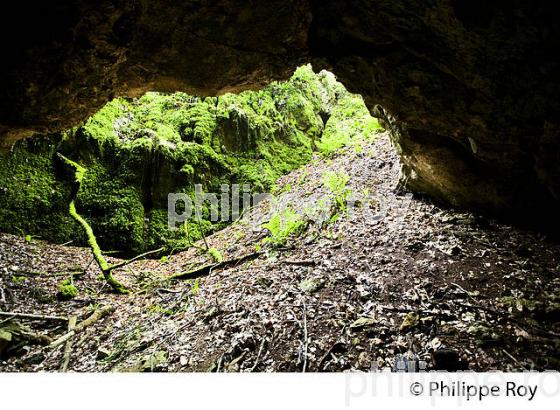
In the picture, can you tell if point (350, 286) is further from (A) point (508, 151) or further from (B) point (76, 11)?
(B) point (76, 11)

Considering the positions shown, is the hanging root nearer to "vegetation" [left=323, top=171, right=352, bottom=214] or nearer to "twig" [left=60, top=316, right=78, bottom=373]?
"twig" [left=60, top=316, right=78, bottom=373]

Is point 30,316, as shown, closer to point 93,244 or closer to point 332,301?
point 93,244

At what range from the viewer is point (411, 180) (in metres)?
6.27

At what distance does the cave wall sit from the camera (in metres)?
2.90

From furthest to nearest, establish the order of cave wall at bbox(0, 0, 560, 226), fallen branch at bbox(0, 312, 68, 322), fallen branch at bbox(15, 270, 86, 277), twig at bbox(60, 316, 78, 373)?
1. fallen branch at bbox(15, 270, 86, 277)
2. fallen branch at bbox(0, 312, 68, 322)
3. twig at bbox(60, 316, 78, 373)
4. cave wall at bbox(0, 0, 560, 226)

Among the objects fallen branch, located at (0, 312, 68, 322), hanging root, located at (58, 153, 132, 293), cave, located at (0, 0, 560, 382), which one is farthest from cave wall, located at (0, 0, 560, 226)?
hanging root, located at (58, 153, 132, 293)

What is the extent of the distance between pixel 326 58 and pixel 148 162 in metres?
6.34

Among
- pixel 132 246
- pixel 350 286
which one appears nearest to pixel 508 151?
pixel 350 286

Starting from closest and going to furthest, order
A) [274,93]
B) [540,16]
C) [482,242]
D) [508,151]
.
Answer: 1. [540,16]
2. [508,151]
3. [482,242]
4. [274,93]

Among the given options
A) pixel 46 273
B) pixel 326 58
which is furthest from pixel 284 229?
pixel 46 273

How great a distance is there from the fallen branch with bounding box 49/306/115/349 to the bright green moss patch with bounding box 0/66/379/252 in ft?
8.79

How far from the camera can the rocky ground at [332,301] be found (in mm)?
3182

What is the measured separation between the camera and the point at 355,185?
736 centimetres

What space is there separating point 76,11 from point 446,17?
11.7 feet
